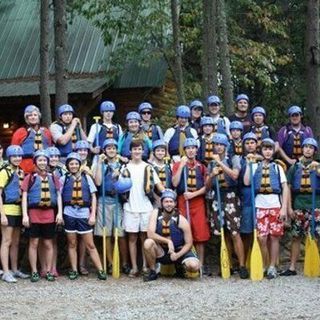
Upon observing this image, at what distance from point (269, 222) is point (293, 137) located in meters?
1.44

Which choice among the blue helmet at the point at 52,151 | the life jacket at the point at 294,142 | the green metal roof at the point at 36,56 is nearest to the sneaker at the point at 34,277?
the blue helmet at the point at 52,151

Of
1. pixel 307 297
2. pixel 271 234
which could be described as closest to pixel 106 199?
pixel 271 234

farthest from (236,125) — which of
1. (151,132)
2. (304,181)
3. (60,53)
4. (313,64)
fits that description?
(60,53)

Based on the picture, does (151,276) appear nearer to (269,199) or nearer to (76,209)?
(76,209)

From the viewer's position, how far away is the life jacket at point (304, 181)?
8.84 meters

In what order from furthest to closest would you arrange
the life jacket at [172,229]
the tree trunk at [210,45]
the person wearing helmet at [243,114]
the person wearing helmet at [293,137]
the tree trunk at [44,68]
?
the tree trunk at [210,45] < the tree trunk at [44,68] < the person wearing helmet at [243,114] < the person wearing helmet at [293,137] < the life jacket at [172,229]

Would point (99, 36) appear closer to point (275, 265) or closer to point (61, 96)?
point (61, 96)

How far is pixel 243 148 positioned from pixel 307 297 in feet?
8.00

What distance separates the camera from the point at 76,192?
347 inches

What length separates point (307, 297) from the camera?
299 inches

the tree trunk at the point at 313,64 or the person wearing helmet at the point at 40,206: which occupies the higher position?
the tree trunk at the point at 313,64

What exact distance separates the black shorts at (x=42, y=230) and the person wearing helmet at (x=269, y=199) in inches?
107

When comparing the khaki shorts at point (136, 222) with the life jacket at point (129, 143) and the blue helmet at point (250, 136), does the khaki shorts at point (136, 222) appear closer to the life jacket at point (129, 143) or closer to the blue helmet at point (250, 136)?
the life jacket at point (129, 143)

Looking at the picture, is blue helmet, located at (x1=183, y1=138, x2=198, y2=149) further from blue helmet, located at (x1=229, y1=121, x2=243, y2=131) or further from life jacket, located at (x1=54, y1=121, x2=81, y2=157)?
life jacket, located at (x1=54, y1=121, x2=81, y2=157)
